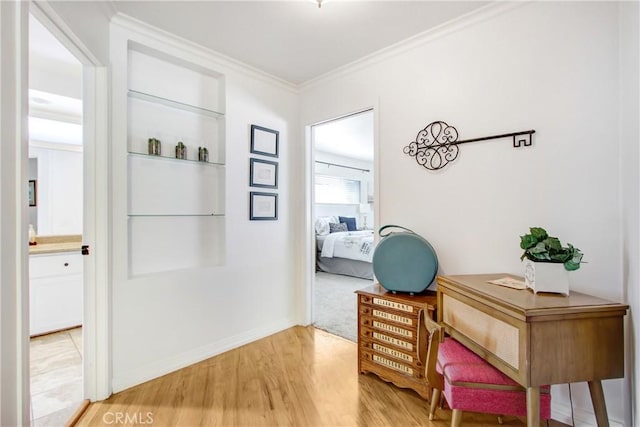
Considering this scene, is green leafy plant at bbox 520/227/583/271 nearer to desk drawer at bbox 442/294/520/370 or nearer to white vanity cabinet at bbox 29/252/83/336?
desk drawer at bbox 442/294/520/370

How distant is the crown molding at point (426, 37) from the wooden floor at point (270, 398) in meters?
2.46

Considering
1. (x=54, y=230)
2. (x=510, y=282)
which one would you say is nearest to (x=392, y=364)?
(x=510, y=282)

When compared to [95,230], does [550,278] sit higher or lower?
lower

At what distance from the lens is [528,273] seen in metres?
1.45

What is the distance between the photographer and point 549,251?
1383mm

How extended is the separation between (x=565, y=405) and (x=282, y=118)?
3.04 m

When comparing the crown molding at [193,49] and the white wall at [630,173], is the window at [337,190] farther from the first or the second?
the white wall at [630,173]

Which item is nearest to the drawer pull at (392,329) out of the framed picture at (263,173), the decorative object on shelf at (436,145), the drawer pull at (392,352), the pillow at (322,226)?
the drawer pull at (392,352)

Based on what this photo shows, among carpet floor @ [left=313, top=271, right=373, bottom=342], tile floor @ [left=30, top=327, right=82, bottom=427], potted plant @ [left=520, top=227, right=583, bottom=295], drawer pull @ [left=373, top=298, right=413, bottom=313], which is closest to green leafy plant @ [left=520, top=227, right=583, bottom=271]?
potted plant @ [left=520, top=227, right=583, bottom=295]

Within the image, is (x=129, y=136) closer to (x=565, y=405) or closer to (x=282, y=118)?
(x=282, y=118)

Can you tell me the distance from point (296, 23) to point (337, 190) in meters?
5.28

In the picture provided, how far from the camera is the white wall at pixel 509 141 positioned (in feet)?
5.12

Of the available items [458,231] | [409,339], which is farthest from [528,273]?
[409,339]

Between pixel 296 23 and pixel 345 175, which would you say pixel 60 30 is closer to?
pixel 296 23
